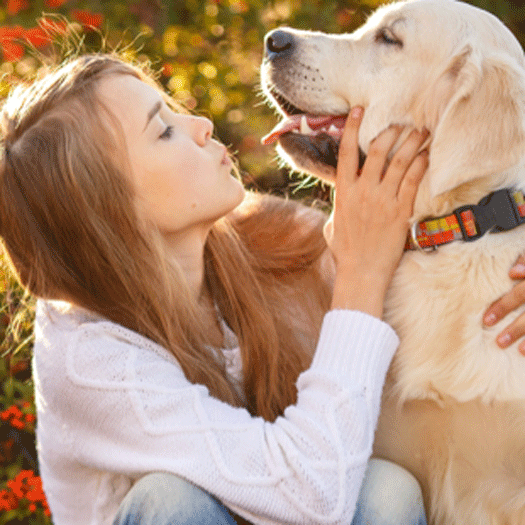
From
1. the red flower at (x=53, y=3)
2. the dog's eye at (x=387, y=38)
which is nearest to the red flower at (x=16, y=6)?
the red flower at (x=53, y=3)

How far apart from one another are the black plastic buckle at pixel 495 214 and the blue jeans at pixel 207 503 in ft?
2.12

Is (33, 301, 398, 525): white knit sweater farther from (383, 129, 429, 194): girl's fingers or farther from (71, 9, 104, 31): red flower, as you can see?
(71, 9, 104, 31): red flower

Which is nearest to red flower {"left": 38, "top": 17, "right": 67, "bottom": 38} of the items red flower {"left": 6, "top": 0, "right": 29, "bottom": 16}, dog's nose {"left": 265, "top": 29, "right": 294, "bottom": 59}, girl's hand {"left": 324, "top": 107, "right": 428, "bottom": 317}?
red flower {"left": 6, "top": 0, "right": 29, "bottom": 16}

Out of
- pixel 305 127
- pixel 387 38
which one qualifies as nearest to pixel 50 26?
pixel 305 127

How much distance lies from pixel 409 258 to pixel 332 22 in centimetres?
214

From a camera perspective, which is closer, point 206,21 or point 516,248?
point 516,248

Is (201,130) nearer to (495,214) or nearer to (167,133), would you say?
(167,133)

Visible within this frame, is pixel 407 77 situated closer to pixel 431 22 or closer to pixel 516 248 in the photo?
pixel 431 22

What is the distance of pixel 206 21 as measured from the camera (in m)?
3.79

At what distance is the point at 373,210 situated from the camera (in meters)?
1.87

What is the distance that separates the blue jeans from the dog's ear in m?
0.73

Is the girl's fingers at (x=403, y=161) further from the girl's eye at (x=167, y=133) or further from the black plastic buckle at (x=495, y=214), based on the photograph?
the girl's eye at (x=167, y=133)

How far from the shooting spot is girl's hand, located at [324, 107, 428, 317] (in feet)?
6.05

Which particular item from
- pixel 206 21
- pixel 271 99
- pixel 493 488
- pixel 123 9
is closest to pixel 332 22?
pixel 206 21
